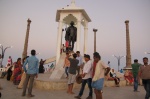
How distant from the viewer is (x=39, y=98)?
6031 millimetres

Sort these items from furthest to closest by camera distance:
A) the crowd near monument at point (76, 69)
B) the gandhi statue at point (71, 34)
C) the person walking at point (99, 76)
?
the gandhi statue at point (71, 34) < the crowd near monument at point (76, 69) < the person walking at point (99, 76)

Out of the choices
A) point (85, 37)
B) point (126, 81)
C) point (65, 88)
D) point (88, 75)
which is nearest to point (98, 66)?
point (88, 75)

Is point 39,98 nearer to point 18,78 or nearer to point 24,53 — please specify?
point 18,78

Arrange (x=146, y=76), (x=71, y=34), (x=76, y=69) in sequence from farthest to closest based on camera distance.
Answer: (x=71, y=34), (x=76, y=69), (x=146, y=76)

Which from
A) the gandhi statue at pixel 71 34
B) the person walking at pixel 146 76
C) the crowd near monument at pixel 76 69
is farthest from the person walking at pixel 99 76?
the gandhi statue at pixel 71 34

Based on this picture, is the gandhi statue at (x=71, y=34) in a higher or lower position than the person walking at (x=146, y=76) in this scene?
higher

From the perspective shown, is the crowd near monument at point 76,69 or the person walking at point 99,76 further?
the crowd near monument at point 76,69

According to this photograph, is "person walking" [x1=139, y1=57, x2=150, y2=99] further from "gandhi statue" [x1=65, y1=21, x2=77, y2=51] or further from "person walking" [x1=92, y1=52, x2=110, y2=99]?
"gandhi statue" [x1=65, y1=21, x2=77, y2=51]

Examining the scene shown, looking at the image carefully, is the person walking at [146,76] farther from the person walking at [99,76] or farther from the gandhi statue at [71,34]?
the gandhi statue at [71,34]

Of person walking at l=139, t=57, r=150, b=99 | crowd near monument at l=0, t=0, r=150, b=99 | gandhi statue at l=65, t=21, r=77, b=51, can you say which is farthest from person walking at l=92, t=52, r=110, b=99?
gandhi statue at l=65, t=21, r=77, b=51

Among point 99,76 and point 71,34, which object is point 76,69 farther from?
point 71,34

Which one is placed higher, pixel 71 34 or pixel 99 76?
pixel 71 34

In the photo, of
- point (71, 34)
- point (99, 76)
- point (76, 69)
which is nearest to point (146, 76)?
point (99, 76)

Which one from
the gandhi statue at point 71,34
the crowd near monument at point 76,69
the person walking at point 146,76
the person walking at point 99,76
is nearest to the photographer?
the person walking at point 99,76
